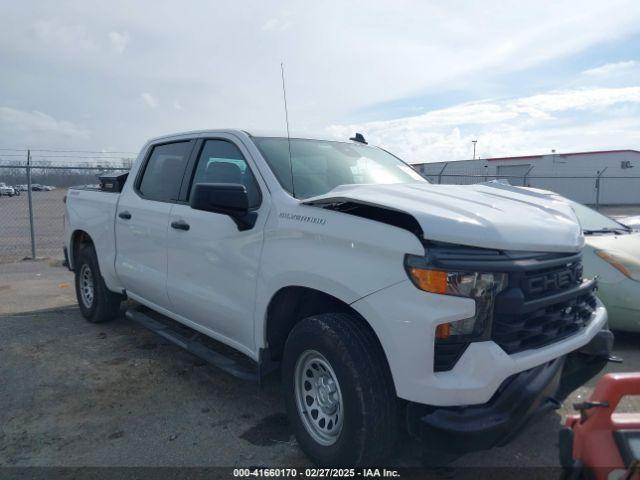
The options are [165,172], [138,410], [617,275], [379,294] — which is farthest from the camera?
[617,275]

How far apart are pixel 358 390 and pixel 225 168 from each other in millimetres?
2039

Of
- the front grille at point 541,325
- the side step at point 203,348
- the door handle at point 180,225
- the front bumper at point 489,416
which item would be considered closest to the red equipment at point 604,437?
the front bumper at point 489,416

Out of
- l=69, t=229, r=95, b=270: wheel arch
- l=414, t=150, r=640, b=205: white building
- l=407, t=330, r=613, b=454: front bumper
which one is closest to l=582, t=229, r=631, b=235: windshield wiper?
l=407, t=330, r=613, b=454: front bumper

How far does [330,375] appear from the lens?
2.81 meters

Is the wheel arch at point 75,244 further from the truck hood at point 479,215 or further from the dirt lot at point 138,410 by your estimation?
the truck hood at point 479,215

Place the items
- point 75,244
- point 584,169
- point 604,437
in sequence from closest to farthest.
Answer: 1. point 604,437
2. point 75,244
3. point 584,169

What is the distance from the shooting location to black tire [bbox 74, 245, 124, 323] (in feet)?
18.1

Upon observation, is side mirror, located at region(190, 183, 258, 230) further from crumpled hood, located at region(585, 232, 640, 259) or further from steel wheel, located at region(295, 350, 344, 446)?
crumpled hood, located at region(585, 232, 640, 259)

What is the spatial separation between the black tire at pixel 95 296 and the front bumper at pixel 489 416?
4055mm

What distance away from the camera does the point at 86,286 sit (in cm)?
590

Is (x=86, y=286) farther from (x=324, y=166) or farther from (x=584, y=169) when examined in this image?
(x=584, y=169)

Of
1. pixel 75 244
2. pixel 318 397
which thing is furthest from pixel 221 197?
pixel 75 244

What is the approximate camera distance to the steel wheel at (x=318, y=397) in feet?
9.17

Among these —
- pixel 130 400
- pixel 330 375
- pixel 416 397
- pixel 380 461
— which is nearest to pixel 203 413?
pixel 130 400
